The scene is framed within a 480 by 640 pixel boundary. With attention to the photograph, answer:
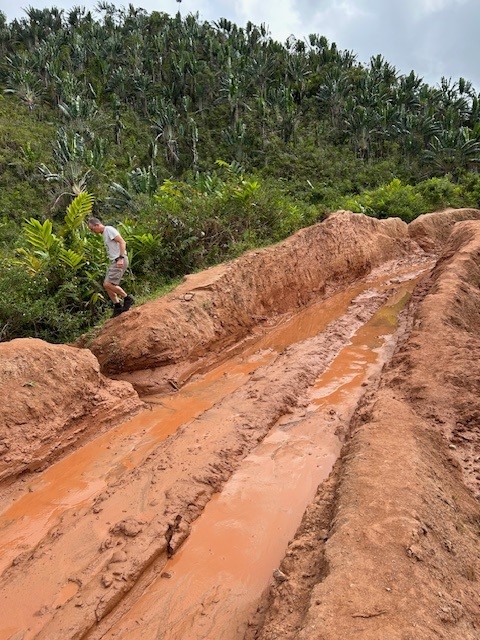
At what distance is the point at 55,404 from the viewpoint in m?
5.21

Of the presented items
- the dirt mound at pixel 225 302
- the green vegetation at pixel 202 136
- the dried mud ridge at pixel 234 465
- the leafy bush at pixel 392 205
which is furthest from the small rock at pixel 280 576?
the leafy bush at pixel 392 205

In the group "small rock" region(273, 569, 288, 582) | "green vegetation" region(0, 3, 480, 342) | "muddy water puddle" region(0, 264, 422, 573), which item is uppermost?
"green vegetation" region(0, 3, 480, 342)

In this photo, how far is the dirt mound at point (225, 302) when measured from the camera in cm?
673

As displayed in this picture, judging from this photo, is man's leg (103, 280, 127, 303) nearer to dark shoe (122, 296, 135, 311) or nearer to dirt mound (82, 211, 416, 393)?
dark shoe (122, 296, 135, 311)

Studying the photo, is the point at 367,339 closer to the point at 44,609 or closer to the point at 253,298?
the point at 253,298

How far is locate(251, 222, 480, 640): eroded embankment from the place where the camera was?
2.28 meters

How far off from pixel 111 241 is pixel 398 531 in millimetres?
6028

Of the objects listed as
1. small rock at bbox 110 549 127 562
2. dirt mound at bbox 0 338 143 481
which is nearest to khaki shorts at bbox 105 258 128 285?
dirt mound at bbox 0 338 143 481

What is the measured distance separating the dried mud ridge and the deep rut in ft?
0.07

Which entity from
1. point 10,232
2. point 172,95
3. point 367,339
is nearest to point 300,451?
point 367,339

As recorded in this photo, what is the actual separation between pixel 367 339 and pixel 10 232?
56.1ft

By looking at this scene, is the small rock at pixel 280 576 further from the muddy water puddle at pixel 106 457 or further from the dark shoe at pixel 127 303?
the dark shoe at pixel 127 303

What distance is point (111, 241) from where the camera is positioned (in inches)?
283

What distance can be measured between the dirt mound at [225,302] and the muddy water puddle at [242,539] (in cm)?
234
